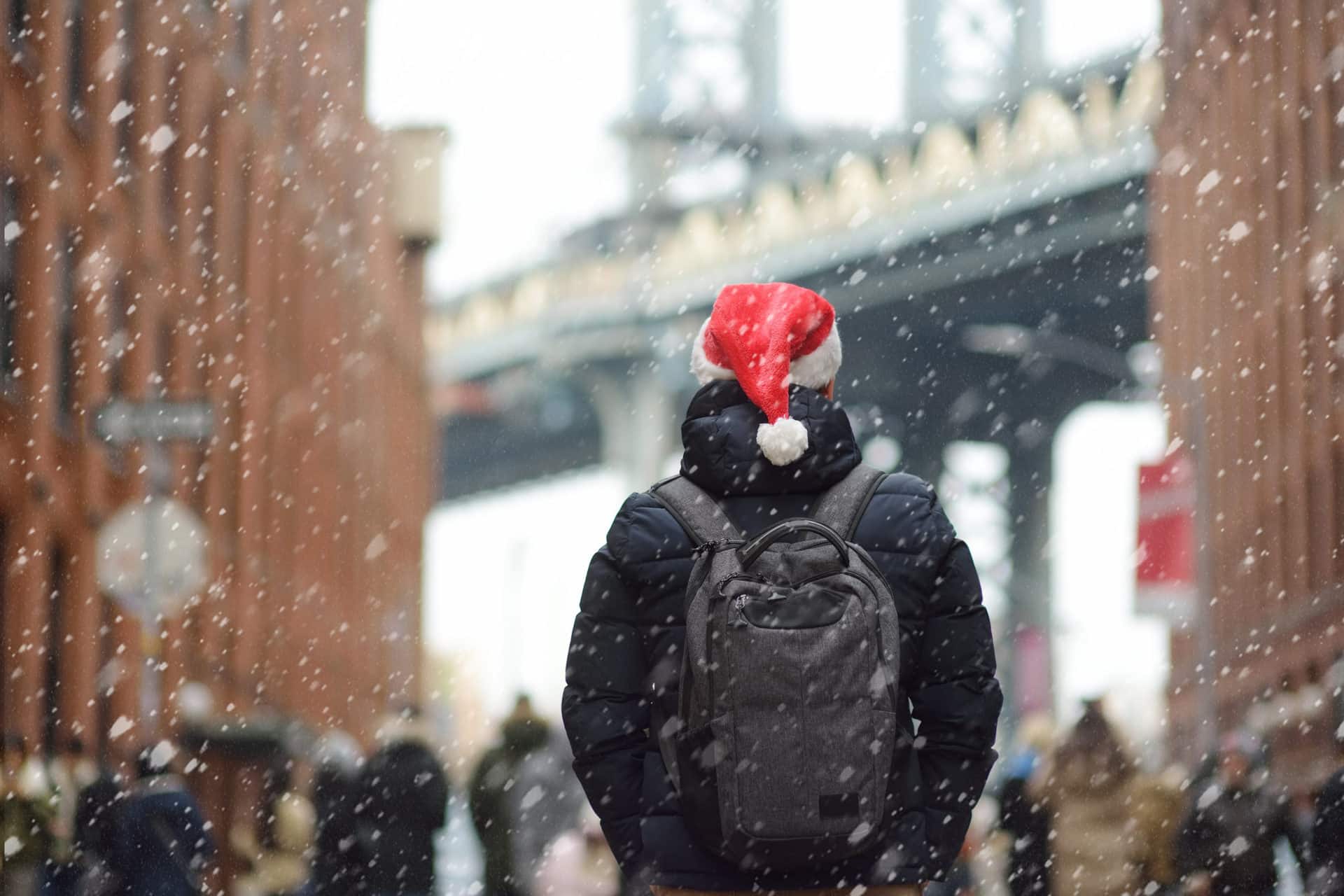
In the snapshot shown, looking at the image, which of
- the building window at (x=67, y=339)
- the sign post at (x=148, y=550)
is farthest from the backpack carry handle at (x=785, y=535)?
the building window at (x=67, y=339)

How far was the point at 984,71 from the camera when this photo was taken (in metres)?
82.8

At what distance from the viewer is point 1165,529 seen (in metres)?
29.1

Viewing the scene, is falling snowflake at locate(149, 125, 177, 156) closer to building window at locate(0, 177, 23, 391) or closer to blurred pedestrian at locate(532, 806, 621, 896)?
building window at locate(0, 177, 23, 391)

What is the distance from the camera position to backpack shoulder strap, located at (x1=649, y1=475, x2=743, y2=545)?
11.2 ft

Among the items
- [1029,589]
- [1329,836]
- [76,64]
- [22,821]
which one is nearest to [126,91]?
[76,64]

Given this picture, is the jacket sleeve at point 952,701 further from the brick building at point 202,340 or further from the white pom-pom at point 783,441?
the brick building at point 202,340

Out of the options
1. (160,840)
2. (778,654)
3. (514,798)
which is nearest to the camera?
(778,654)

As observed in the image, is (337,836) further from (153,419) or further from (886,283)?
(886,283)

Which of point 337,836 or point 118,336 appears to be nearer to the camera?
point 337,836

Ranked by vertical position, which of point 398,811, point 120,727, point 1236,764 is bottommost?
point 120,727

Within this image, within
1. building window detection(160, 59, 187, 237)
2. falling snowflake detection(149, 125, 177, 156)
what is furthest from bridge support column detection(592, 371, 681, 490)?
falling snowflake detection(149, 125, 177, 156)

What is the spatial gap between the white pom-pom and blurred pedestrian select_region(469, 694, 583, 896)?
25.1 feet

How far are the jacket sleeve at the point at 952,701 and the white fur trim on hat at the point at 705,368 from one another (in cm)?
42

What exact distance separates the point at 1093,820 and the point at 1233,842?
76cm
